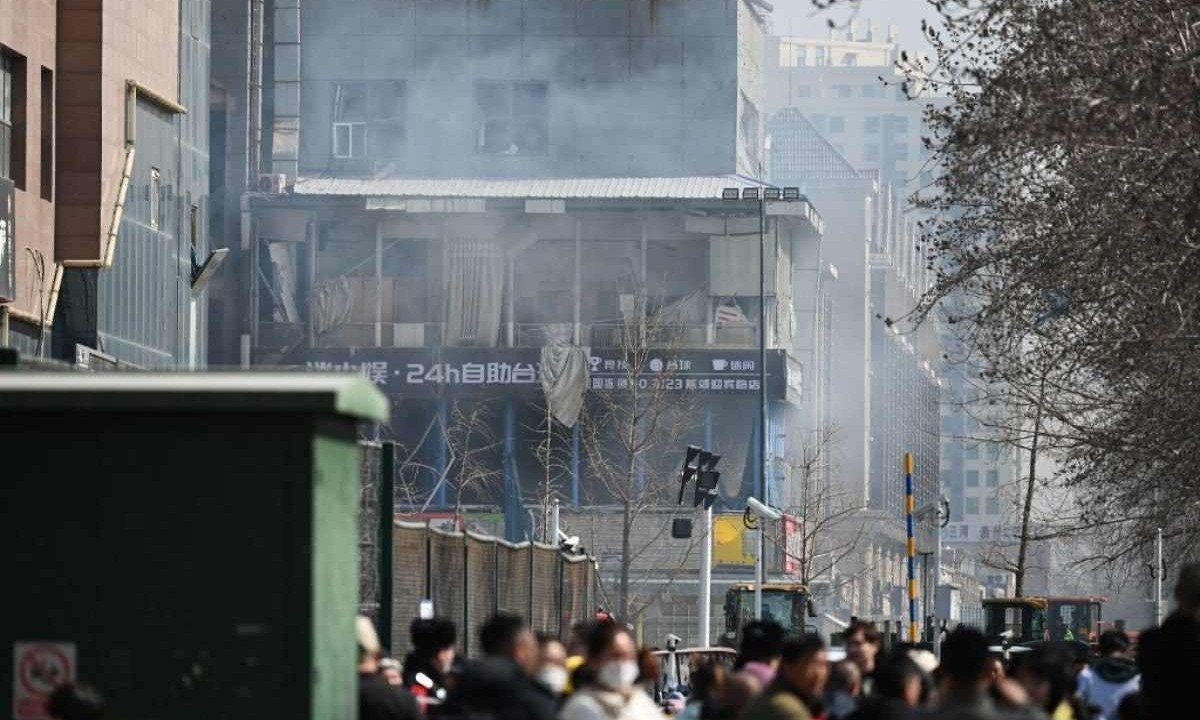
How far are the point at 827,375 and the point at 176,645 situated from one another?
8762 centimetres

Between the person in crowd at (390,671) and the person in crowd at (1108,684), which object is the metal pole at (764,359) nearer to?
the person in crowd at (1108,684)

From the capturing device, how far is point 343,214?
78.8 m

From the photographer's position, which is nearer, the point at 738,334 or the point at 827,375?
the point at 738,334

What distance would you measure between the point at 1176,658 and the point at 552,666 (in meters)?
→ 2.84

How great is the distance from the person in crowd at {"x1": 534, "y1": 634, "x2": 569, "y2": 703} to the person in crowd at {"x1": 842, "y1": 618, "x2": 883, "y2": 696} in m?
2.07

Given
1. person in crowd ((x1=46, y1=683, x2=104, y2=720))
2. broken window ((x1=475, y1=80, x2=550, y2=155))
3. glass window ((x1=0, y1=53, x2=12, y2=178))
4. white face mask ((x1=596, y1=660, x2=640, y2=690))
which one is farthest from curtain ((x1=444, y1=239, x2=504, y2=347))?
person in crowd ((x1=46, y1=683, x2=104, y2=720))

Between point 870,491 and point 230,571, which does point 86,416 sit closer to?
point 230,571

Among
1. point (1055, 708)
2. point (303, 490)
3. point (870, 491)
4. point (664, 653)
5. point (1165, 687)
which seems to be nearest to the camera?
point (303, 490)

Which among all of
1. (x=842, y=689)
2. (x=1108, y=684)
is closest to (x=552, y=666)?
(x=842, y=689)

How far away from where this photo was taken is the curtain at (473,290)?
79062mm

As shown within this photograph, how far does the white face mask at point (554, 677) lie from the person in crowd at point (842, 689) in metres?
1.25

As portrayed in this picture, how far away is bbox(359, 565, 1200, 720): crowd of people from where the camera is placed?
10.0 metres

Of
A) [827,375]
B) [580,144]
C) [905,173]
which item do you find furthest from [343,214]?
[905,173]

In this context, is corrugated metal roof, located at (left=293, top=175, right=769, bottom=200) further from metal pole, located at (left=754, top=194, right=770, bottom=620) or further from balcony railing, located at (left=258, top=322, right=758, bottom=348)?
balcony railing, located at (left=258, top=322, right=758, bottom=348)
